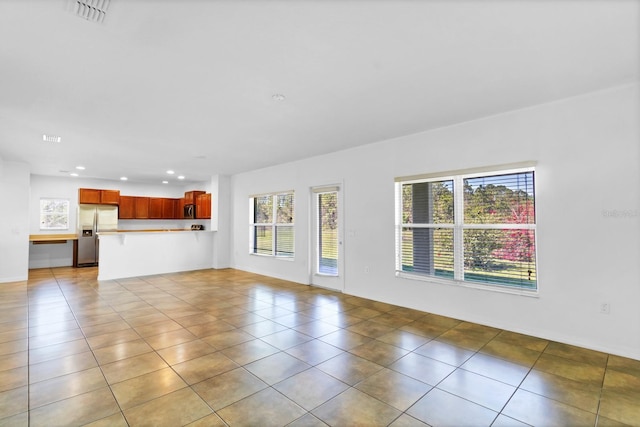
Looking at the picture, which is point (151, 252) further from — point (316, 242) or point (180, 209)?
point (316, 242)

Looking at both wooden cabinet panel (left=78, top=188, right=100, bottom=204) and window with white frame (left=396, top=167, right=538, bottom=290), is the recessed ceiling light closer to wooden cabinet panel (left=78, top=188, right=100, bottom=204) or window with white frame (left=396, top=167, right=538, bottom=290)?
wooden cabinet panel (left=78, top=188, right=100, bottom=204)

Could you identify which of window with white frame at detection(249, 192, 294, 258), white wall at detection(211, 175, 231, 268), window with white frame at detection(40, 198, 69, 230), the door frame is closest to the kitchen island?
white wall at detection(211, 175, 231, 268)

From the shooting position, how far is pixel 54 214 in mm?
8617

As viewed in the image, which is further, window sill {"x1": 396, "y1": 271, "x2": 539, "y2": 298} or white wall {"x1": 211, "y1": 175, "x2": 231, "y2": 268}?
white wall {"x1": 211, "y1": 175, "x2": 231, "y2": 268}

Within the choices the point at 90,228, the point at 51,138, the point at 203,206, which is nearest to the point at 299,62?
the point at 51,138

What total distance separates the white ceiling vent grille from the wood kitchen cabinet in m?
7.34

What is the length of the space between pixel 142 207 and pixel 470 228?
31.0ft

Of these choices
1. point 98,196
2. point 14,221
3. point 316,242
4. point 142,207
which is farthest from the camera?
A: point 142,207

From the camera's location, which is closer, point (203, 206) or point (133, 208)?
point (203, 206)

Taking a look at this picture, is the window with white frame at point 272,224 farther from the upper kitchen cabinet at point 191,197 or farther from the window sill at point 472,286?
the window sill at point 472,286

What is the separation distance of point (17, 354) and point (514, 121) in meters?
5.79

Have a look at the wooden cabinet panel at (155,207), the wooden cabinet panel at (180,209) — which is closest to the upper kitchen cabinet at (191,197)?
the wooden cabinet panel at (180,209)

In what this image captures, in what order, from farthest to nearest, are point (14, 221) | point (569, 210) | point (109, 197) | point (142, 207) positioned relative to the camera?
point (142, 207)
point (109, 197)
point (14, 221)
point (569, 210)

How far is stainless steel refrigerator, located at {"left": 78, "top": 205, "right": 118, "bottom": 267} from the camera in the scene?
27.7 feet
